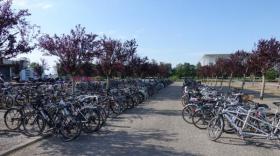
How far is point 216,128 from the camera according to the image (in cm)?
812

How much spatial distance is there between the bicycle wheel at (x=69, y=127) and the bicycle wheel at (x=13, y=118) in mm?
1290

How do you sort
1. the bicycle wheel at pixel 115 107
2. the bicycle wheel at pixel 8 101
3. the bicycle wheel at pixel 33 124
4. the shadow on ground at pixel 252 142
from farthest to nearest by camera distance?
the bicycle wheel at pixel 8 101 < the bicycle wheel at pixel 115 107 < the bicycle wheel at pixel 33 124 < the shadow on ground at pixel 252 142

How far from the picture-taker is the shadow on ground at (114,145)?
6736mm

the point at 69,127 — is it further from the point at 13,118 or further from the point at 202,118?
the point at 202,118

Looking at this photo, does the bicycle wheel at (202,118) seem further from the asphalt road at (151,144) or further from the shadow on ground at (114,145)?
the shadow on ground at (114,145)

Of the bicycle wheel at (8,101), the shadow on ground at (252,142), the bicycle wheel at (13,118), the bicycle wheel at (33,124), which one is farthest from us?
the bicycle wheel at (8,101)

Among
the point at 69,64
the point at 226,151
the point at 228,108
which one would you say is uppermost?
the point at 69,64

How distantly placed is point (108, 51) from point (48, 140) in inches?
509

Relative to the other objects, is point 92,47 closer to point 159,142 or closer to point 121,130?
point 121,130

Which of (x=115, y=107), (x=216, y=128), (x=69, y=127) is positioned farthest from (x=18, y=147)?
(x=115, y=107)

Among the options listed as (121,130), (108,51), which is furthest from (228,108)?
(108,51)

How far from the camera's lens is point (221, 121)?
26.3ft

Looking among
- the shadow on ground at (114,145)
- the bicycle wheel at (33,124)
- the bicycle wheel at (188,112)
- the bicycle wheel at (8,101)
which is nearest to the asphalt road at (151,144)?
the shadow on ground at (114,145)

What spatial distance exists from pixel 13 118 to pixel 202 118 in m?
4.62
